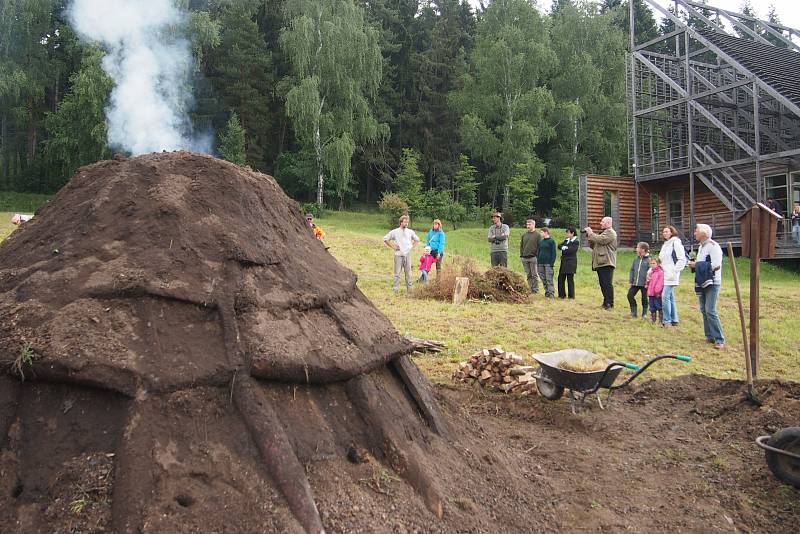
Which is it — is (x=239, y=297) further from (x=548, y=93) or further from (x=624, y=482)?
(x=548, y=93)

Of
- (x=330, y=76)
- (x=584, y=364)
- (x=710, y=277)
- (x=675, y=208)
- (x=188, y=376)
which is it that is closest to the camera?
(x=188, y=376)

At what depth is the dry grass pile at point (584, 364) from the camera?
589 cm

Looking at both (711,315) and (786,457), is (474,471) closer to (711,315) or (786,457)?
(786,457)

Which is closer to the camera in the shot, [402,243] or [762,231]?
[762,231]

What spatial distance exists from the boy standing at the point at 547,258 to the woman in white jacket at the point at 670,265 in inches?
117

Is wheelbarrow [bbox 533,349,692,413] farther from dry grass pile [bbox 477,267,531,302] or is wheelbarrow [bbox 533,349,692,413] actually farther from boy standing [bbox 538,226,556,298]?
boy standing [bbox 538,226,556,298]

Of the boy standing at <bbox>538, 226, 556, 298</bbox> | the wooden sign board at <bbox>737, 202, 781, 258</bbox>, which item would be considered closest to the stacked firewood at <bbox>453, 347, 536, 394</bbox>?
the wooden sign board at <bbox>737, 202, 781, 258</bbox>

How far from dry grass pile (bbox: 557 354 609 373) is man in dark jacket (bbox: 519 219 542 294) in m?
6.75

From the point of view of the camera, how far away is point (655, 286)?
10094mm

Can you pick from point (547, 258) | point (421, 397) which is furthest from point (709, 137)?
point (421, 397)

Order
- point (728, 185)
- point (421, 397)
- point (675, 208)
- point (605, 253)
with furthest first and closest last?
point (675, 208) → point (728, 185) → point (605, 253) → point (421, 397)

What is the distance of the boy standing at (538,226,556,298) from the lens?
12672mm

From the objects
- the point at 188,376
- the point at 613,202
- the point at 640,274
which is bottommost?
the point at 640,274

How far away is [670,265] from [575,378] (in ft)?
15.6
